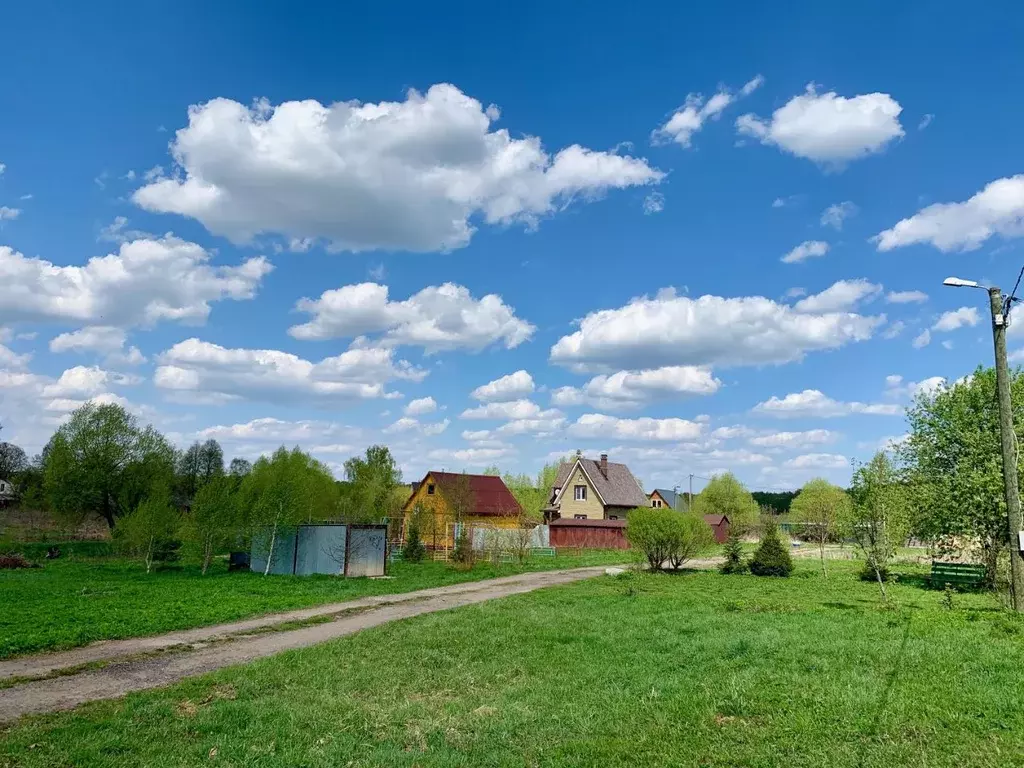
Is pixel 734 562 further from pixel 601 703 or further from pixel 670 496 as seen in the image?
pixel 670 496

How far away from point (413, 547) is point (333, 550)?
34.1ft

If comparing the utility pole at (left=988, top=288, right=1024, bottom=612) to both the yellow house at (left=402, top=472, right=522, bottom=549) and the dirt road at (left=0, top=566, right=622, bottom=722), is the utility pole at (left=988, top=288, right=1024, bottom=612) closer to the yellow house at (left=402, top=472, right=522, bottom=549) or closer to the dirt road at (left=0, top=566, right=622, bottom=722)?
the dirt road at (left=0, top=566, right=622, bottom=722)

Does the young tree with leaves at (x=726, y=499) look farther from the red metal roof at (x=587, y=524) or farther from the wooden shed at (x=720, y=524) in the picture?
the red metal roof at (x=587, y=524)

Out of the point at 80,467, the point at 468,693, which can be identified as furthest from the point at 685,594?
the point at 80,467

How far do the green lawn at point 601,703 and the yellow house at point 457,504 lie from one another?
29925 millimetres

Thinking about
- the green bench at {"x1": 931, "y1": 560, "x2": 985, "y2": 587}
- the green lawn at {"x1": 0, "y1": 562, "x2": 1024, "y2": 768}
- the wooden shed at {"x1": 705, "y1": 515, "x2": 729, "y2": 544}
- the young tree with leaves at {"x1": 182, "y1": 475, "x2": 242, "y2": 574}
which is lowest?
the wooden shed at {"x1": 705, "y1": 515, "x2": 729, "y2": 544}

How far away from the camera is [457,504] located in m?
48.0

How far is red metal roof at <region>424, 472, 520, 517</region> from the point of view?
167ft

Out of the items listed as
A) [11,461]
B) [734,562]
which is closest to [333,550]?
[734,562]

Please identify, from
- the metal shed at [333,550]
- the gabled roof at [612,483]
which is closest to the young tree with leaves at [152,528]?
the metal shed at [333,550]

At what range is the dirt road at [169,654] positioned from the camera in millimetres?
9758

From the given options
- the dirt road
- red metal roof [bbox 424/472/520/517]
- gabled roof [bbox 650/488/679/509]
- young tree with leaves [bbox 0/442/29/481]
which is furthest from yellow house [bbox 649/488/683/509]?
young tree with leaves [bbox 0/442/29/481]

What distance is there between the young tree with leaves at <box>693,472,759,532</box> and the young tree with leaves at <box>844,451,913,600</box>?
60.3 m

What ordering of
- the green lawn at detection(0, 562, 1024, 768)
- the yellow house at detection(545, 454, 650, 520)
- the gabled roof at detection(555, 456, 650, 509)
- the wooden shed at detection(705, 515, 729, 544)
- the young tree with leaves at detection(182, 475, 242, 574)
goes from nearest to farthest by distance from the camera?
1. the green lawn at detection(0, 562, 1024, 768)
2. the young tree with leaves at detection(182, 475, 242, 574)
3. the yellow house at detection(545, 454, 650, 520)
4. the gabled roof at detection(555, 456, 650, 509)
5. the wooden shed at detection(705, 515, 729, 544)
